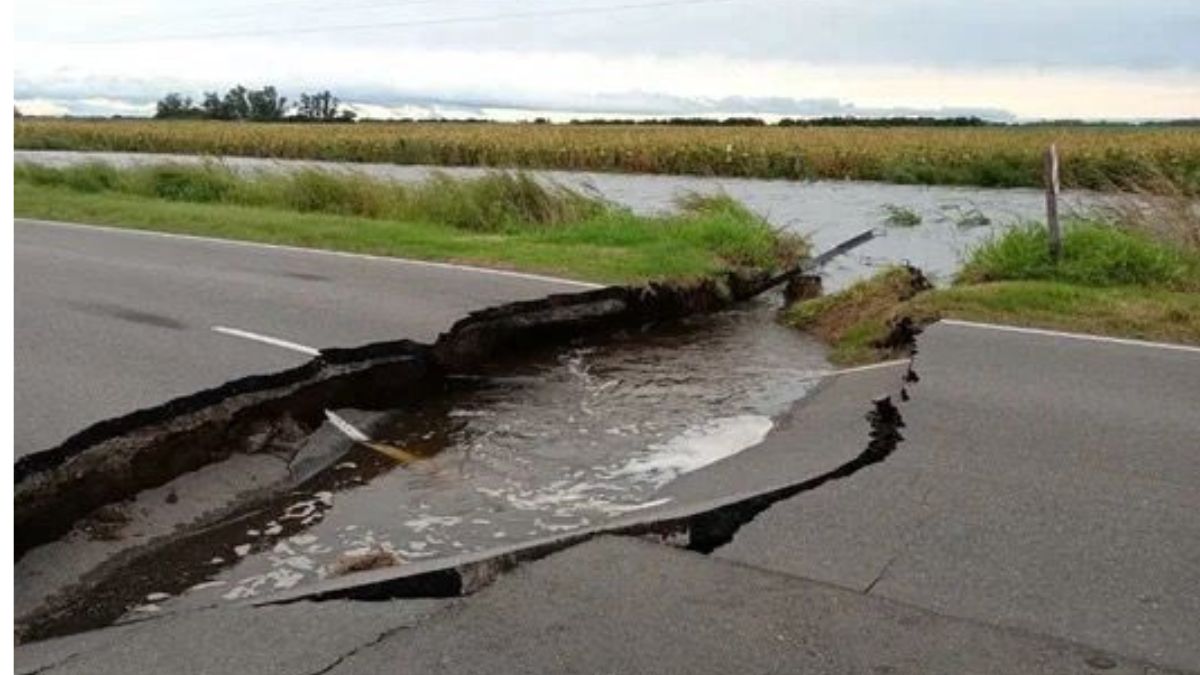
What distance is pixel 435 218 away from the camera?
1767cm

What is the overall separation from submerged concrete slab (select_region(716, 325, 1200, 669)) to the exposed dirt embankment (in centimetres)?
287

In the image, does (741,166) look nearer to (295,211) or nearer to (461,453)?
(295,211)

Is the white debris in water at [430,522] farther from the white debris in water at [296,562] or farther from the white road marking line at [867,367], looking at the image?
the white road marking line at [867,367]

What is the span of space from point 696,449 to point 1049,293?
507 cm

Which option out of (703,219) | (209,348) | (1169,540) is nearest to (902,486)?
(1169,540)

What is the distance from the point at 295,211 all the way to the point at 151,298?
8.48m

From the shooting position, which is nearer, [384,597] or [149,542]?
[384,597]

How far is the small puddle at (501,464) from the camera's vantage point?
16.9 feet

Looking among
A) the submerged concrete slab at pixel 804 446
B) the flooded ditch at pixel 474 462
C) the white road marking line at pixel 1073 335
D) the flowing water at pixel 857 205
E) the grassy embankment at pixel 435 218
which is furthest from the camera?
the flowing water at pixel 857 205

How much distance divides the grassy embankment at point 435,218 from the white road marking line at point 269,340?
394 centimetres

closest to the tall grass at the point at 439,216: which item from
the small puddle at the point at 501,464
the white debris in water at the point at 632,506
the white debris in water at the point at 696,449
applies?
the small puddle at the point at 501,464

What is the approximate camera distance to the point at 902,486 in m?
5.58

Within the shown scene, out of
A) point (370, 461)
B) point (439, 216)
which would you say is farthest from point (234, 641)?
point (439, 216)

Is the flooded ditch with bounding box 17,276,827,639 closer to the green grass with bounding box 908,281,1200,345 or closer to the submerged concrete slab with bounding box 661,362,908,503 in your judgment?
the submerged concrete slab with bounding box 661,362,908,503
